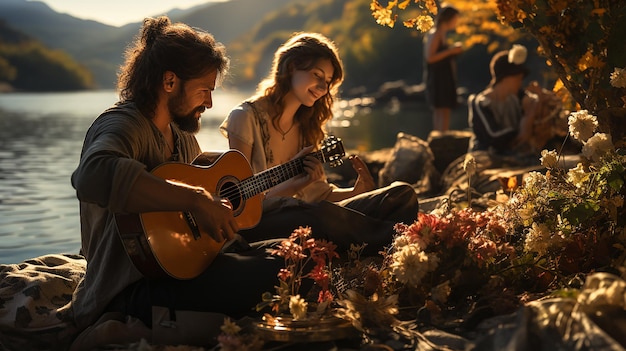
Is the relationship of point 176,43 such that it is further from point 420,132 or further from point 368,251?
point 420,132

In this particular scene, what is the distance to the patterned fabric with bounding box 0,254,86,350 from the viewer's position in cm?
409

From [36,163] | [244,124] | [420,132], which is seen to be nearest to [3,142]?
[36,163]

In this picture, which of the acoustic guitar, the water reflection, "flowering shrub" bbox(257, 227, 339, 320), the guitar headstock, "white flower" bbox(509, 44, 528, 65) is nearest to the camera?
"flowering shrub" bbox(257, 227, 339, 320)

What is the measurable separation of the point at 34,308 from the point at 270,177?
1.38m

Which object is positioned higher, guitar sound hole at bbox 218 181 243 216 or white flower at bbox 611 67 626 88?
white flower at bbox 611 67 626 88

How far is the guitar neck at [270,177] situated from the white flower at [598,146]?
5.13 ft

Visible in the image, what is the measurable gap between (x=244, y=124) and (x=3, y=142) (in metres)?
16.2

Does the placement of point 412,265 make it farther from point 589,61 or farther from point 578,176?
point 589,61

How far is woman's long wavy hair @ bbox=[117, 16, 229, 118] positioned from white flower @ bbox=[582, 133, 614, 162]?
5.90ft

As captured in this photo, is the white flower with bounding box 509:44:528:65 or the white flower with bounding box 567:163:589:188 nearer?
the white flower with bounding box 567:163:589:188

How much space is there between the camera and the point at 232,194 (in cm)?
448

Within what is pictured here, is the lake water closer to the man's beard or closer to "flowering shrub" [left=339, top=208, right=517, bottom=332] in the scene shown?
the man's beard

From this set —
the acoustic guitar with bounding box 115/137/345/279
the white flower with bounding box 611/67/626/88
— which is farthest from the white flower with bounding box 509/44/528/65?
the acoustic guitar with bounding box 115/137/345/279

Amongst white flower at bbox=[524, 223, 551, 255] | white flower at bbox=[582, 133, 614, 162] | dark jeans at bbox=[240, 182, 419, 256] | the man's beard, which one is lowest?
white flower at bbox=[524, 223, 551, 255]
